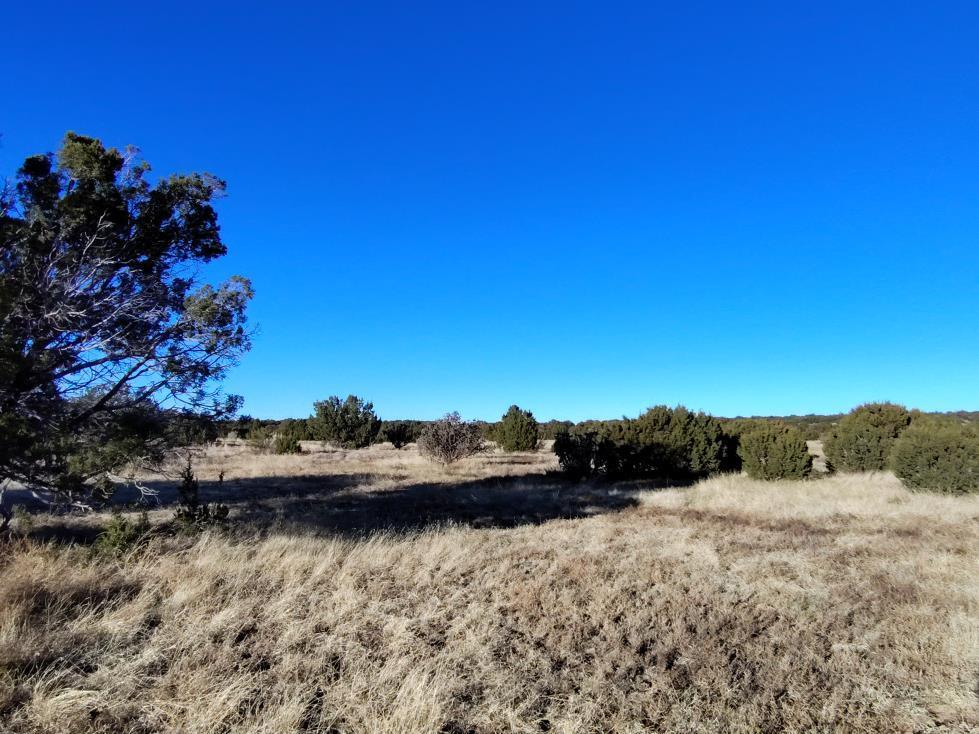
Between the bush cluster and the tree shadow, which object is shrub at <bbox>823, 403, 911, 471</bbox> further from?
the tree shadow

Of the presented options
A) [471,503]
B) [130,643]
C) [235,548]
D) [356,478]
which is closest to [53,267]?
[235,548]

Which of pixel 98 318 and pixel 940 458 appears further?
pixel 940 458

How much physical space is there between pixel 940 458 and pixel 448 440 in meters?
17.4

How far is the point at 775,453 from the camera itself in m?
18.9

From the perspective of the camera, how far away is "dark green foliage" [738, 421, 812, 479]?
61.0 ft

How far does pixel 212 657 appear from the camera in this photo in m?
4.11

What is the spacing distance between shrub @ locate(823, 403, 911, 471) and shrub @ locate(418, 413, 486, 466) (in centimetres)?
1463

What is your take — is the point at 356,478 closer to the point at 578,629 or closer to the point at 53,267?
the point at 53,267

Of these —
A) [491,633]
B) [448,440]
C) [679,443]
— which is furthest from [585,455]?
[491,633]

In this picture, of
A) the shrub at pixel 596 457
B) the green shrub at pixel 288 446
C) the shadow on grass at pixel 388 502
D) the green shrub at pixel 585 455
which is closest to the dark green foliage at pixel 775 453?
the shadow on grass at pixel 388 502

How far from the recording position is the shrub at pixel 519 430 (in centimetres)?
3706

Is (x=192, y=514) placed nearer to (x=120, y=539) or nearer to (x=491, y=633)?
(x=120, y=539)

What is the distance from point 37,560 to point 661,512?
453 inches

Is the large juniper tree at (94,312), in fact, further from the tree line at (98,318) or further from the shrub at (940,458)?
the shrub at (940,458)
